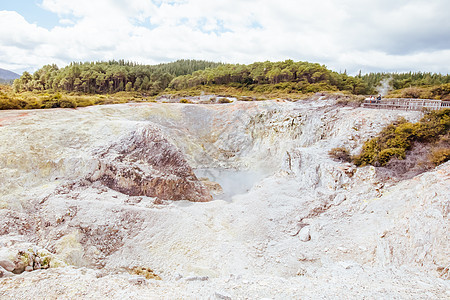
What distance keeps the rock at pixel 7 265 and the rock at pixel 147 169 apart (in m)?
8.99

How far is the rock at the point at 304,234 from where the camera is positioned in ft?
42.6

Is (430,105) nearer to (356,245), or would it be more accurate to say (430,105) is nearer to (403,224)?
(403,224)

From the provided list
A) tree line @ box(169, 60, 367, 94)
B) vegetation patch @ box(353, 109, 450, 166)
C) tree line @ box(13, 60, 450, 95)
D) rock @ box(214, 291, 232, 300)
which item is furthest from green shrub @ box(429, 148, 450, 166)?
tree line @ box(13, 60, 450, 95)

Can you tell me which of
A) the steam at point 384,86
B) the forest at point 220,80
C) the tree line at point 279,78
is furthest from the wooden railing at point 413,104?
the steam at point 384,86

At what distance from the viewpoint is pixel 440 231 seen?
9.11m

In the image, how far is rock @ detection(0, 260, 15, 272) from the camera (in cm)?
809

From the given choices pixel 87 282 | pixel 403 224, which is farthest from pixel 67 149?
pixel 403 224

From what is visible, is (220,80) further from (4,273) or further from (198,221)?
(4,273)

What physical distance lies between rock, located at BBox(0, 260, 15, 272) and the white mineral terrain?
5cm

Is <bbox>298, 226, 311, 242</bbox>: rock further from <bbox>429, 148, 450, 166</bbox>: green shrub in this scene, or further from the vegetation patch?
<bbox>429, 148, 450, 166</bbox>: green shrub

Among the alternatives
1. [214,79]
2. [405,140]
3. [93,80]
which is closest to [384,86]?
[214,79]

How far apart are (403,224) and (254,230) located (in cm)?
735

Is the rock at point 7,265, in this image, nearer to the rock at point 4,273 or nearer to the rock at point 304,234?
the rock at point 4,273

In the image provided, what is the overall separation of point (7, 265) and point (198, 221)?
8932 millimetres
